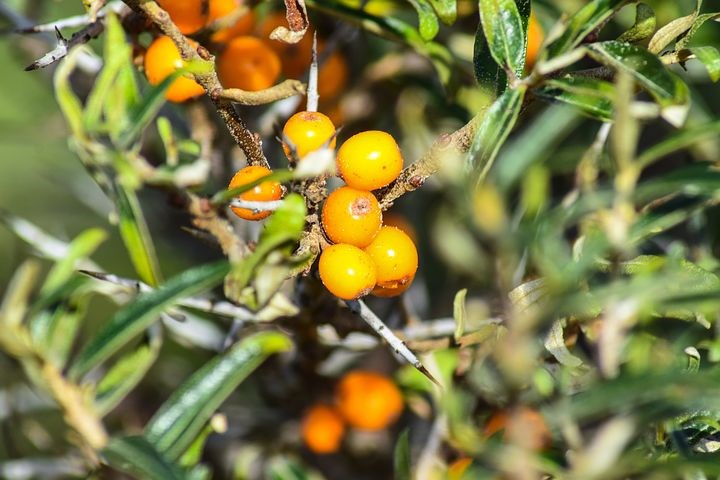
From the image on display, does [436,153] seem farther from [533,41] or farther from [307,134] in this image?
[533,41]

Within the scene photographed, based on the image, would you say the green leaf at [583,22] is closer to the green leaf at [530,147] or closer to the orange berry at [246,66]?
the green leaf at [530,147]

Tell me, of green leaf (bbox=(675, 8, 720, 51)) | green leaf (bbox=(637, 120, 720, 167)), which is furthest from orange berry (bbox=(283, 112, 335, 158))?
green leaf (bbox=(675, 8, 720, 51))

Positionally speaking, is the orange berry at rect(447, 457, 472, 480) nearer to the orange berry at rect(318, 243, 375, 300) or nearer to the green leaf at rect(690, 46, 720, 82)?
the orange berry at rect(318, 243, 375, 300)

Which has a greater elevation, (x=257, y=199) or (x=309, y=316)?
(x=257, y=199)

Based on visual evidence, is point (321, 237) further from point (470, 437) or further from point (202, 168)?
point (470, 437)

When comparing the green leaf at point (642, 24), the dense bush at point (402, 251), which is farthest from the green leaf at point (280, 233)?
the green leaf at point (642, 24)

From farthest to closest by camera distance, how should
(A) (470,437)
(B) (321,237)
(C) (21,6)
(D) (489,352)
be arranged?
(C) (21,6) < (D) (489,352) < (B) (321,237) < (A) (470,437)

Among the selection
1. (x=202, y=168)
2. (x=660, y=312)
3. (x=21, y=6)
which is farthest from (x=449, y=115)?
(x=21, y=6)
